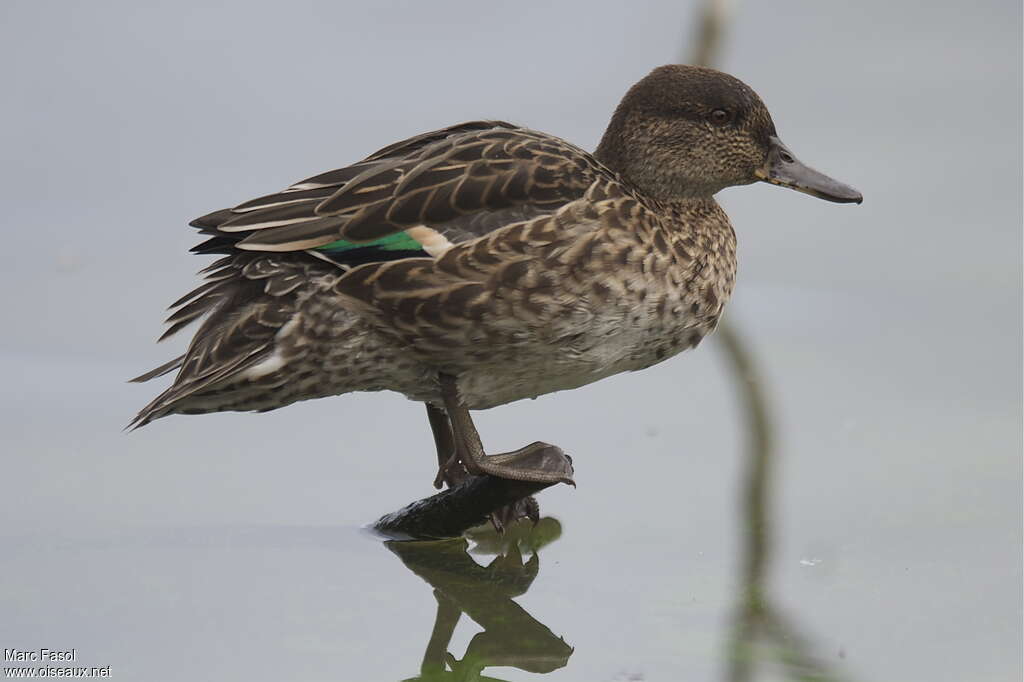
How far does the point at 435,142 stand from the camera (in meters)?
5.96

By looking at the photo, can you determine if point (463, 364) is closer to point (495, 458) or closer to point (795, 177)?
point (495, 458)

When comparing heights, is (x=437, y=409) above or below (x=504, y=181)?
below

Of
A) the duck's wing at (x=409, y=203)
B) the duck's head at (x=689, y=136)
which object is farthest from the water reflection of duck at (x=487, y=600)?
the duck's head at (x=689, y=136)

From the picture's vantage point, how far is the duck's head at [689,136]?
6.15 meters

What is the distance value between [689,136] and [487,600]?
1.61 meters

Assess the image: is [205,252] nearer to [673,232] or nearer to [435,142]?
[435,142]

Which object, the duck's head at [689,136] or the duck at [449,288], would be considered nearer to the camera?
the duck at [449,288]

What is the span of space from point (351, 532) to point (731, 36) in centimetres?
423

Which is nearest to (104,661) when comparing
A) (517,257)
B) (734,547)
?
(517,257)

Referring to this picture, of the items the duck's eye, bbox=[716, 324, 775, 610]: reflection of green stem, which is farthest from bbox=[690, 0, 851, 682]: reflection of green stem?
the duck's eye

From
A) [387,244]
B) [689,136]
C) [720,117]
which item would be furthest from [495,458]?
[720,117]

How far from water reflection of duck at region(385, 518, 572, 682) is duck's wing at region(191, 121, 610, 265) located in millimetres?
1099

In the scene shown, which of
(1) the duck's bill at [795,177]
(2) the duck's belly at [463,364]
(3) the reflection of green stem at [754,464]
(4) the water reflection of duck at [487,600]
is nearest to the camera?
(4) the water reflection of duck at [487,600]

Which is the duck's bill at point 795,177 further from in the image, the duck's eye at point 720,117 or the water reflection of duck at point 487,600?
the water reflection of duck at point 487,600
